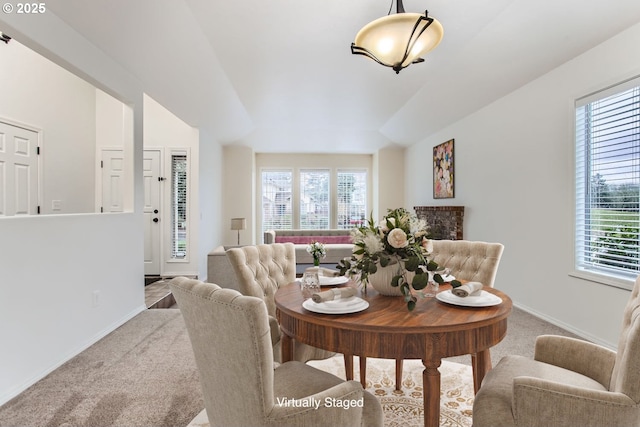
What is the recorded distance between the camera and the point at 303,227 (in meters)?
8.34

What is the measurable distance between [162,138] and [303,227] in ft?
13.0

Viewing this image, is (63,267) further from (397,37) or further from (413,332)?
(397,37)

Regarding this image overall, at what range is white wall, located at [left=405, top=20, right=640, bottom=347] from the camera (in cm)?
275

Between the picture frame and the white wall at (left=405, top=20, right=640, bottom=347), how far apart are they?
52 centimetres

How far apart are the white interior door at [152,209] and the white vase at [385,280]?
4.97m

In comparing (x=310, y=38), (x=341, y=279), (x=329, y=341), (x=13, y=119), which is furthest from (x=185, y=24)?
(x=329, y=341)

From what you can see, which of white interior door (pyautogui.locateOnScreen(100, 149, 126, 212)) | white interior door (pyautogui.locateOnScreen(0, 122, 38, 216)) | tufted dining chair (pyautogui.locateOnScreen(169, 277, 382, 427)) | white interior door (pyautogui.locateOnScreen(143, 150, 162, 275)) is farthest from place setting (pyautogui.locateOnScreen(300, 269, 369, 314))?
white interior door (pyautogui.locateOnScreen(100, 149, 126, 212))

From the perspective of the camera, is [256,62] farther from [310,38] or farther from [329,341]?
[329,341]

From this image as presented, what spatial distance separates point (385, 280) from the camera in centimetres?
155

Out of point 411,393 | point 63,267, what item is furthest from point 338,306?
point 63,267

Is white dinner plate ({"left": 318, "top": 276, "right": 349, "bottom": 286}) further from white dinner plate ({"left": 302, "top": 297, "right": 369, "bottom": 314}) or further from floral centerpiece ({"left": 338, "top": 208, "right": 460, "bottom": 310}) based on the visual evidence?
white dinner plate ({"left": 302, "top": 297, "right": 369, "bottom": 314})

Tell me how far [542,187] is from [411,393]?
2.69m

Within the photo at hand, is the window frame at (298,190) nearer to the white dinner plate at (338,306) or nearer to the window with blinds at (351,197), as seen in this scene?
the window with blinds at (351,197)

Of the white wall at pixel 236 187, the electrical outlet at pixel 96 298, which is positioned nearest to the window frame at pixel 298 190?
the white wall at pixel 236 187
